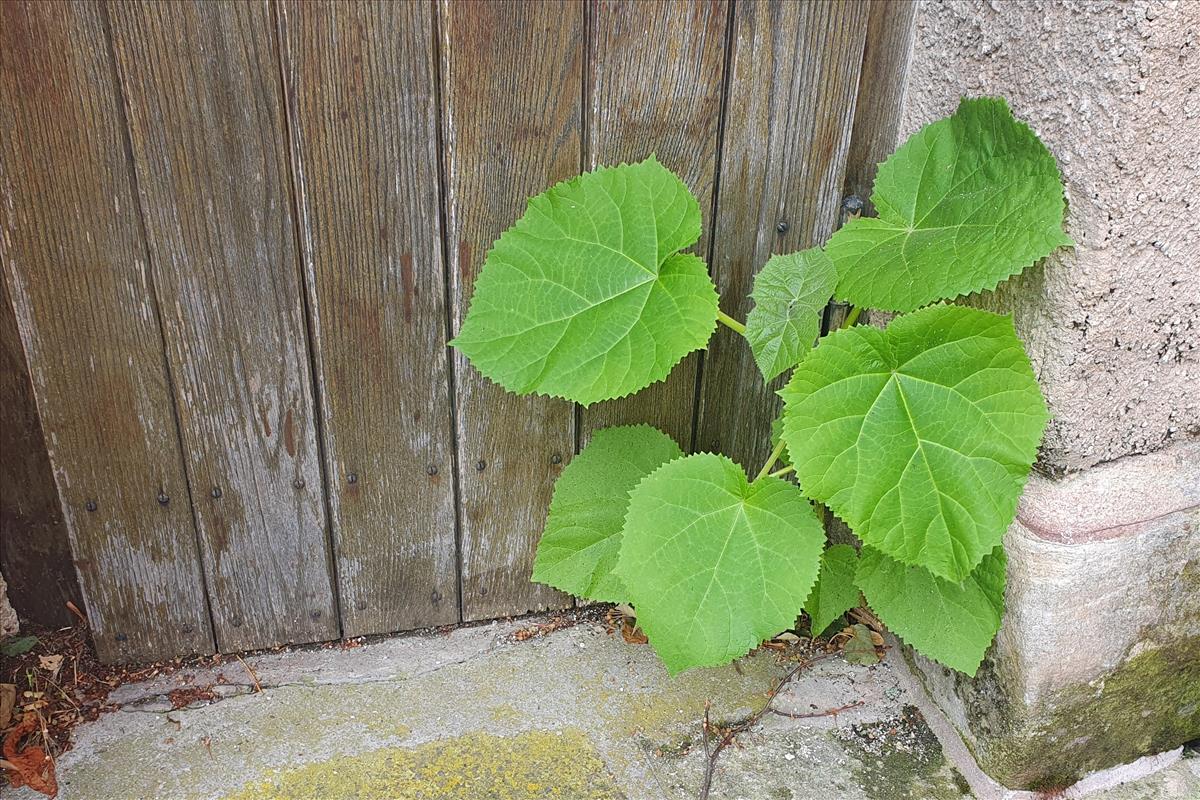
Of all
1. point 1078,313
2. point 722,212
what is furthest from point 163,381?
point 1078,313

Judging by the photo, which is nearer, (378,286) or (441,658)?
(378,286)

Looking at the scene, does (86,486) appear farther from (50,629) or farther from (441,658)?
(441,658)

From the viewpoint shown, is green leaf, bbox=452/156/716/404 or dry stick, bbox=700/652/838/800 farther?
dry stick, bbox=700/652/838/800

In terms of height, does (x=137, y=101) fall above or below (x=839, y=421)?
above

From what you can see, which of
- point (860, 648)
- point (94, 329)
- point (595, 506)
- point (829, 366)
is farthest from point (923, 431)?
point (94, 329)

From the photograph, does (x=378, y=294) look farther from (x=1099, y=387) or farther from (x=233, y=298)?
(x=1099, y=387)

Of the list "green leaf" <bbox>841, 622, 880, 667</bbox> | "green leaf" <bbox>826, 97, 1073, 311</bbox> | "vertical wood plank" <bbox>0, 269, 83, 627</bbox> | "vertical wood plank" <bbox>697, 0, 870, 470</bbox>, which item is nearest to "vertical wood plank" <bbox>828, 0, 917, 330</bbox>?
"vertical wood plank" <bbox>697, 0, 870, 470</bbox>

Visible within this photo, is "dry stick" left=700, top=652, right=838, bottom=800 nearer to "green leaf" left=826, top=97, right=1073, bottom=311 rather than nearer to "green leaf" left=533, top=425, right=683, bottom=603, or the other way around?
"green leaf" left=533, top=425, right=683, bottom=603
